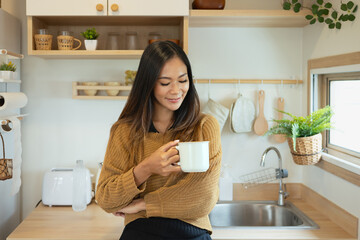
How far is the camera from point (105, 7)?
2367 millimetres

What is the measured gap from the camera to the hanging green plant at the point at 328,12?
210 centimetres

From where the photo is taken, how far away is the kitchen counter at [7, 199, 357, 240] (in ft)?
6.97

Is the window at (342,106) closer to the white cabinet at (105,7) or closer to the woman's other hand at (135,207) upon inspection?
the white cabinet at (105,7)

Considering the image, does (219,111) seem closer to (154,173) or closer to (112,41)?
(112,41)

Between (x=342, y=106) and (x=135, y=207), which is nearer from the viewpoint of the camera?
(x=135, y=207)

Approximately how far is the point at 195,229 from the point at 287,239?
0.71 m

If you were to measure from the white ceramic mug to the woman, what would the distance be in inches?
7.2

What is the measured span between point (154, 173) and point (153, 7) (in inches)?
46.6

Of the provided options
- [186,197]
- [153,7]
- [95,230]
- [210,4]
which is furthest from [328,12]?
[95,230]

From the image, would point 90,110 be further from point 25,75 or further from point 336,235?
point 336,235

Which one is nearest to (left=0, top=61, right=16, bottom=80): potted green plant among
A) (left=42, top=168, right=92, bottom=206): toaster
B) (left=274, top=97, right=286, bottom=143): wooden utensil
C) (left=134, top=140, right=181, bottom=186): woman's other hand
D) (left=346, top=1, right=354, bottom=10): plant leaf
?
(left=42, top=168, right=92, bottom=206): toaster

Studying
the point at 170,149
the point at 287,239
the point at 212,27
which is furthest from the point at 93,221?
the point at 212,27

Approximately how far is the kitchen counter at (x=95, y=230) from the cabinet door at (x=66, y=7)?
1.08m

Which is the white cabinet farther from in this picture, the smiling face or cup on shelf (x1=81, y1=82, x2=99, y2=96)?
the smiling face
